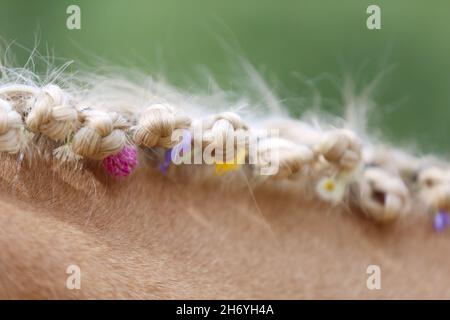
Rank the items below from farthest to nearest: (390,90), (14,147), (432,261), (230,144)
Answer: (390,90)
(432,261)
(230,144)
(14,147)

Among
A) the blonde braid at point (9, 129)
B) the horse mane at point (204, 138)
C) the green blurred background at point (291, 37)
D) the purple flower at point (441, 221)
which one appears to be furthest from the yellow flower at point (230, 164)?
the green blurred background at point (291, 37)

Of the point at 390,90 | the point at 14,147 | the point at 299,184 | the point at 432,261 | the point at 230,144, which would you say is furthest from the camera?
the point at 390,90

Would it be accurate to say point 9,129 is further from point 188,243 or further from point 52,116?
point 188,243

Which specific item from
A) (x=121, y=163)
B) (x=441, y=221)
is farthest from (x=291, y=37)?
(x=121, y=163)

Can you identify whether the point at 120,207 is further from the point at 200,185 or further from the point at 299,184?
the point at 299,184

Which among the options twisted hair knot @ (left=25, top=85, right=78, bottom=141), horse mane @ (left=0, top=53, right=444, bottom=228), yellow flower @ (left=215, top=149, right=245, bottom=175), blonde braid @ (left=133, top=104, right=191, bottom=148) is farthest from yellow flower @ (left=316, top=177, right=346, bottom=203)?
twisted hair knot @ (left=25, top=85, right=78, bottom=141)
